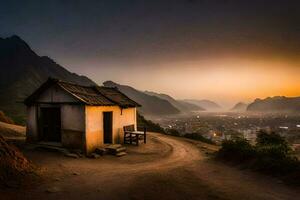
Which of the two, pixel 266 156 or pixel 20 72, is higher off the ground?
pixel 20 72

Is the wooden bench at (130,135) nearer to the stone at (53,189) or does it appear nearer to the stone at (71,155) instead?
the stone at (71,155)

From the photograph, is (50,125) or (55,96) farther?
(50,125)

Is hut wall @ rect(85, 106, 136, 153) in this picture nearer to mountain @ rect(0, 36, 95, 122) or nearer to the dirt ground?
the dirt ground

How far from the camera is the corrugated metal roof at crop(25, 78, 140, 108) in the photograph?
17.6 metres

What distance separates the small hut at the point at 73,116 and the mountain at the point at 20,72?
42.9m

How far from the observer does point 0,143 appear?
10797mm

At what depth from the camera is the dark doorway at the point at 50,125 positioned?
1847cm

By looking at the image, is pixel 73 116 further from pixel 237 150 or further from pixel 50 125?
pixel 237 150

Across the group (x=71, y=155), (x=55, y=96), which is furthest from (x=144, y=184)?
(x=55, y=96)

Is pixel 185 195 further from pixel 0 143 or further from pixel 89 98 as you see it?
pixel 89 98

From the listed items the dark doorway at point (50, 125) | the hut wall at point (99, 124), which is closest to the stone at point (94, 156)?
the hut wall at point (99, 124)

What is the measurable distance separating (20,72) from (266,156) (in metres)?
101

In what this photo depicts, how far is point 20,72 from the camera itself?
97.3 metres

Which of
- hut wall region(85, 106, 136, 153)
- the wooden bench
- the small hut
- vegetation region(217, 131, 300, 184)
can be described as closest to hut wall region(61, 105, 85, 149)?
the small hut
